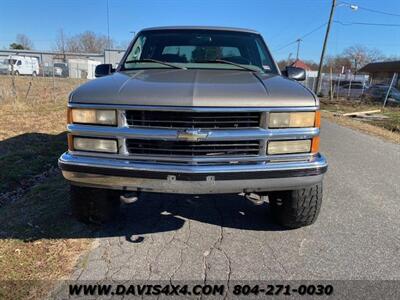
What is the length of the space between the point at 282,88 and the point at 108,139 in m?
1.47

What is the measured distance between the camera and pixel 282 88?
337cm

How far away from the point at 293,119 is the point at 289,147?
0.22 metres

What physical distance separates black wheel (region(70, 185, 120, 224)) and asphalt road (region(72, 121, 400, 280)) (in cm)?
17

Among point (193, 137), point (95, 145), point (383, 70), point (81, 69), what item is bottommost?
point (81, 69)

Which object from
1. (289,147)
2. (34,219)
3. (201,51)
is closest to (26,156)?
(34,219)

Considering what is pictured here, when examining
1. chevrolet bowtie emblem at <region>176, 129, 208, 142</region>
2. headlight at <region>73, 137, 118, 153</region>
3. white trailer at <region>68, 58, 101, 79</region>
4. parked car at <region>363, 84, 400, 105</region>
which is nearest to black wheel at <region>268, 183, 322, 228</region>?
chevrolet bowtie emblem at <region>176, 129, 208, 142</region>

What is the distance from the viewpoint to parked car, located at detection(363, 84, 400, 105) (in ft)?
78.5

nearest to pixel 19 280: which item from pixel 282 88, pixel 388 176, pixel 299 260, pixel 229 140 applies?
pixel 229 140

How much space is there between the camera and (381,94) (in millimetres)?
25609

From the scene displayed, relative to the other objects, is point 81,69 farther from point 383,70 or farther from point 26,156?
point 26,156

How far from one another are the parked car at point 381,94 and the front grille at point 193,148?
76.2 ft

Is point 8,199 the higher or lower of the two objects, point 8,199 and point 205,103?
the lower

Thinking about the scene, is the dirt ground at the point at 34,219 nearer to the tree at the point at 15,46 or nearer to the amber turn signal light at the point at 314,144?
the amber turn signal light at the point at 314,144

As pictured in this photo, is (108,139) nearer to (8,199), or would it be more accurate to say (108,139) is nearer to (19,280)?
(19,280)
